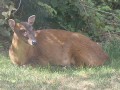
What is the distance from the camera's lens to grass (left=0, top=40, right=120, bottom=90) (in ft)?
24.8

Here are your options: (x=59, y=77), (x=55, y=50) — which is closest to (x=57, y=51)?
(x=55, y=50)

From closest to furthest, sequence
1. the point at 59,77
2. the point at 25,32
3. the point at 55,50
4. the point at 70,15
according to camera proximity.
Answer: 1. the point at 59,77
2. the point at 25,32
3. the point at 55,50
4. the point at 70,15

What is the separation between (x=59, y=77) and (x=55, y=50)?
1.43 metres

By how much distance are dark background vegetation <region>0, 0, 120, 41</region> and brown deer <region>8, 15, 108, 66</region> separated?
1.15m

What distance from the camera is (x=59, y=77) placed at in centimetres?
820

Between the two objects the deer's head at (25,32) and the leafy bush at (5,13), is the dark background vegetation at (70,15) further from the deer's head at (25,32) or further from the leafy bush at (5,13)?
the deer's head at (25,32)

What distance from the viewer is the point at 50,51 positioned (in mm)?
9539

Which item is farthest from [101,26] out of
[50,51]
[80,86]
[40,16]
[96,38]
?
[80,86]

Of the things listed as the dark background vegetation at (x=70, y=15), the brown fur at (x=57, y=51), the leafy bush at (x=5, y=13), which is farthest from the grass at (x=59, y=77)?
the dark background vegetation at (x=70, y=15)

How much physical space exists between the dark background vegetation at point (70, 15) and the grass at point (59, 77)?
1.79m

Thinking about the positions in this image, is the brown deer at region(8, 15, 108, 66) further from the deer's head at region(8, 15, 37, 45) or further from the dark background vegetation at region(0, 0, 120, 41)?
the dark background vegetation at region(0, 0, 120, 41)

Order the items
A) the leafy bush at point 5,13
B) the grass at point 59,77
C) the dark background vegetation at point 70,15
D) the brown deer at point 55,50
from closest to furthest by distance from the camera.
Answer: the grass at point 59,77 < the brown deer at point 55,50 < the leafy bush at point 5,13 < the dark background vegetation at point 70,15

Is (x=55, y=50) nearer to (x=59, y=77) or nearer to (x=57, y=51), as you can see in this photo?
(x=57, y=51)

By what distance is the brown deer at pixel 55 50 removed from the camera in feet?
30.6
